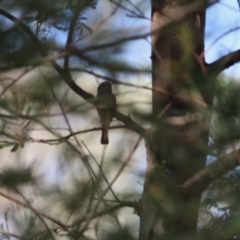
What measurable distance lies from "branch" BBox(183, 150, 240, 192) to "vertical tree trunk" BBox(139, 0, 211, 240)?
15mm

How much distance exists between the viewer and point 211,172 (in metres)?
1.20

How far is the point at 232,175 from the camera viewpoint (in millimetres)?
1212

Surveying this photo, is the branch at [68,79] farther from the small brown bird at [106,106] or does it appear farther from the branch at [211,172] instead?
the branch at [211,172]

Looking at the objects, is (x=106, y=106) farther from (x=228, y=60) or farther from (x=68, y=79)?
(x=228, y=60)

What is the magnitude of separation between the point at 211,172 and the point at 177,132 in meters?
0.11

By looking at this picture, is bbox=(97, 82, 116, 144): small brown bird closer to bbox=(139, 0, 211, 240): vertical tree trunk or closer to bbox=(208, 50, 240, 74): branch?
bbox=(139, 0, 211, 240): vertical tree trunk

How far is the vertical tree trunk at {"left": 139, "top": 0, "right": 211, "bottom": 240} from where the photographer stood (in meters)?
1.21

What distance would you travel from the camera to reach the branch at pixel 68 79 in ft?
4.01

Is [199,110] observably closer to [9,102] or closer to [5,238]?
[9,102]

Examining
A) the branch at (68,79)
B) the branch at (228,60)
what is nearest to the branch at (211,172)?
the branch at (68,79)

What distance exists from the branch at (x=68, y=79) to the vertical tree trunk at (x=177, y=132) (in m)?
0.06

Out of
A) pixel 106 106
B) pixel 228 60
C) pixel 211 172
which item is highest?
pixel 228 60

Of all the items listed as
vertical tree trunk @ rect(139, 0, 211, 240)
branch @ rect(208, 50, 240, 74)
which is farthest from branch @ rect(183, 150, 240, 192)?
branch @ rect(208, 50, 240, 74)

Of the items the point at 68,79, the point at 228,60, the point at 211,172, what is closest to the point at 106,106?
the point at 68,79
